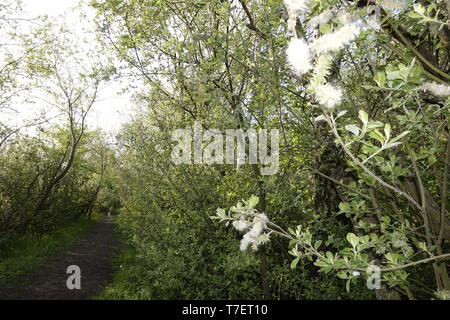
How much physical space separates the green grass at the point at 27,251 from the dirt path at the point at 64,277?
296mm

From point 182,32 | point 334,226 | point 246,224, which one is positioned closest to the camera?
point 246,224

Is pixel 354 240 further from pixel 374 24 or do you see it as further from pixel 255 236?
pixel 374 24

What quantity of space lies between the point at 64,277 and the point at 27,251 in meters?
2.86

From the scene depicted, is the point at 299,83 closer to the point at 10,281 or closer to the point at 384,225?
the point at 384,225

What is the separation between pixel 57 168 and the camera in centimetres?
1161

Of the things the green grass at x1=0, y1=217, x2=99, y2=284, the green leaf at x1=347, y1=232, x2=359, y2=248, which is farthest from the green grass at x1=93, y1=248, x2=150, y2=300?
the green leaf at x1=347, y1=232, x2=359, y2=248

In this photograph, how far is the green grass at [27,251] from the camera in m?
7.50

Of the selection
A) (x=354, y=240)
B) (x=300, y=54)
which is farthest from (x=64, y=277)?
(x=300, y=54)

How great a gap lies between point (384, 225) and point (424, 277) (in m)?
2.42

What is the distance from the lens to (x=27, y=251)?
30.0 ft

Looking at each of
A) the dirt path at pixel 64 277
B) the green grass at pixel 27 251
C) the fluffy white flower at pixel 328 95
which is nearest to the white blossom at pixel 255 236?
the fluffy white flower at pixel 328 95

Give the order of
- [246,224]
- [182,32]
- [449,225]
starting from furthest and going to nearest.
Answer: [182,32], [449,225], [246,224]

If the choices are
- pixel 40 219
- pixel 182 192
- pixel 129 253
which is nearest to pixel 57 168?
pixel 40 219
